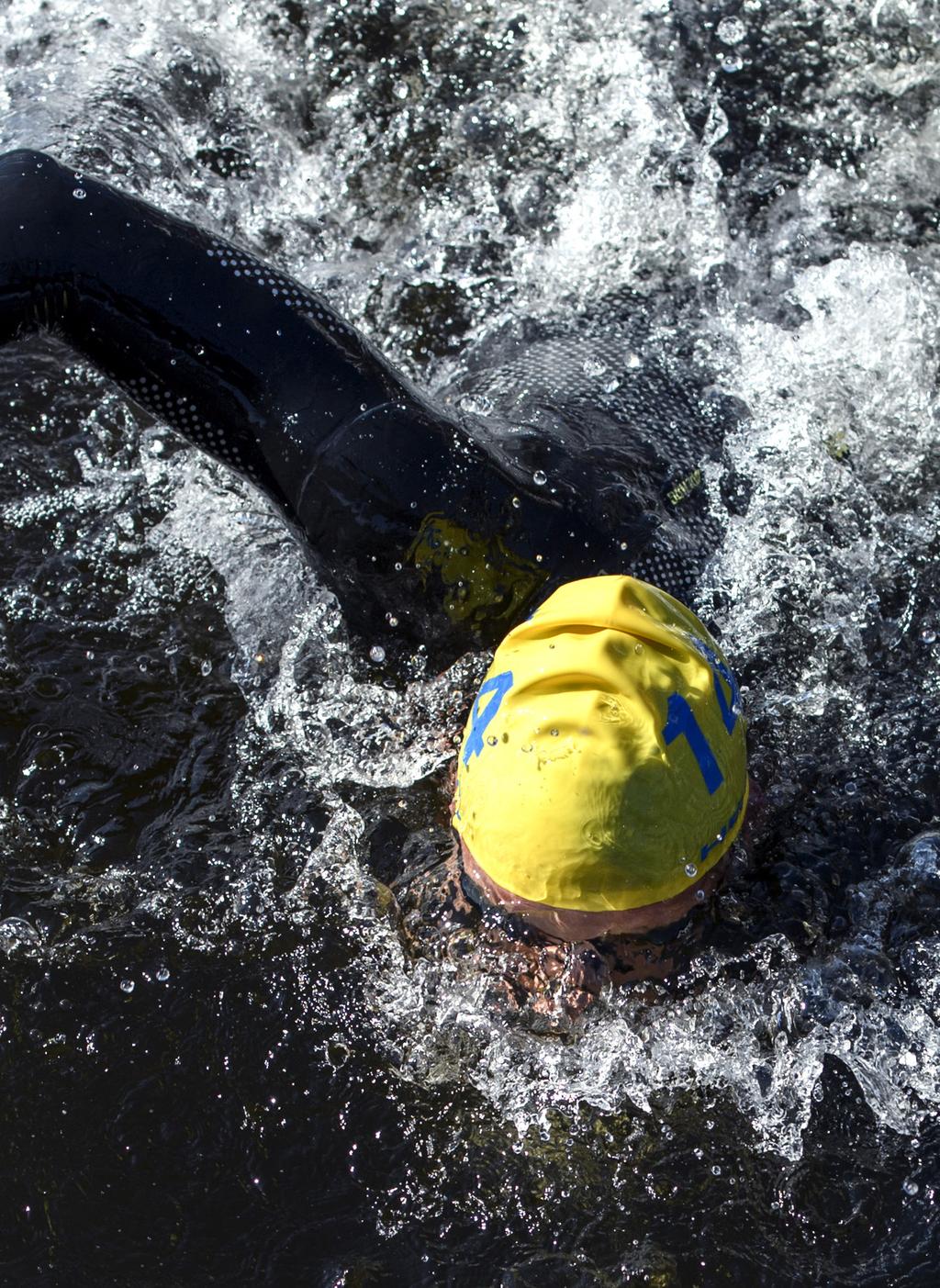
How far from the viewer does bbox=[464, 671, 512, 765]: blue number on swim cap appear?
290 centimetres

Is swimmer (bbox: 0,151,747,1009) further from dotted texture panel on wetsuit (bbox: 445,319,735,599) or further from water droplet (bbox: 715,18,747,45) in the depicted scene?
water droplet (bbox: 715,18,747,45)

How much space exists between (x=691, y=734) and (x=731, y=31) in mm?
4362

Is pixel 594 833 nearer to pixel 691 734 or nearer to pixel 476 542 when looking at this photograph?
pixel 691 734

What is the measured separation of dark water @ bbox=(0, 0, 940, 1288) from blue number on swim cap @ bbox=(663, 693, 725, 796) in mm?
703

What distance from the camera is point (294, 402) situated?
127 inches

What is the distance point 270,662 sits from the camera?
4.11 m

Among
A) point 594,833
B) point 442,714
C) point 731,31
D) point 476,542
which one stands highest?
point 731,31

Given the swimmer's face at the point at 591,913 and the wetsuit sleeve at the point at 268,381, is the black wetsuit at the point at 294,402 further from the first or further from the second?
the swimmer's face at the point at 591,913

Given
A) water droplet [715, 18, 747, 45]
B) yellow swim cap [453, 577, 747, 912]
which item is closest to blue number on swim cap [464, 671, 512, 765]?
yellow swim cap [453, 577, 747, 912]

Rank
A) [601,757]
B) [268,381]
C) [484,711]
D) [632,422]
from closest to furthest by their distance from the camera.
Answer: [601,757], [484,711], [268,381], [632,422]

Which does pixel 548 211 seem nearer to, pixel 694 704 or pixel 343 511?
pixel 343 511

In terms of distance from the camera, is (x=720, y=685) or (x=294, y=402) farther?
(x=294, y=402)

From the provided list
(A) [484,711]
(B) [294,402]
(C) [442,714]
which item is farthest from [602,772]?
(B) [294,402]

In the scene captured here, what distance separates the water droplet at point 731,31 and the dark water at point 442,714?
0.08ft
